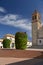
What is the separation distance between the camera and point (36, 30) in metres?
56.6

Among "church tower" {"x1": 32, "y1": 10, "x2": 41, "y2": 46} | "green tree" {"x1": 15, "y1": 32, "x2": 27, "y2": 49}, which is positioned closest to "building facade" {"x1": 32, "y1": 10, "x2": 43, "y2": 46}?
"church tower" {"x1": 32, "y1": 10, "x2": 41, "y2": 46}

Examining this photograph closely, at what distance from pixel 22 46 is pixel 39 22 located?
3793 cm

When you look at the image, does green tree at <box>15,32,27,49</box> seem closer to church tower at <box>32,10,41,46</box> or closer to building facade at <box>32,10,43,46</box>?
building facade at <box>32,10,43,46</box>

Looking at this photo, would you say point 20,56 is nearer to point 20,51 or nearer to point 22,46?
point 20,51

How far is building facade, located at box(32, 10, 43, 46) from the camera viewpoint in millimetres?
55172

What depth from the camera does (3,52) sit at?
21797mm

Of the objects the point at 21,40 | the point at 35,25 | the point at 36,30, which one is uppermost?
the point at 35,25

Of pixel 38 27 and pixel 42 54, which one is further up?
pixel 38 27

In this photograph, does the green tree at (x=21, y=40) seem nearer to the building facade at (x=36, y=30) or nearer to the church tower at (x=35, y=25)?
the building facade at (x=36, y=30)

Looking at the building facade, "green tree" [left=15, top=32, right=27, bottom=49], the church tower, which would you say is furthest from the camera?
the church tower

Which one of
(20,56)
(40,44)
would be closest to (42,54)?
(20,56)

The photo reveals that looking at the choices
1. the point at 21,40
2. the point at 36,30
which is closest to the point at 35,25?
the point at 36,30

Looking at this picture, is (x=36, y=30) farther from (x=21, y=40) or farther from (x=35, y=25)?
(x=21, y=40)

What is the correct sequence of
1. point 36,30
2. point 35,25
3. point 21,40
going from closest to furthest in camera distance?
point 21,40
point 36,30
point 35,25
